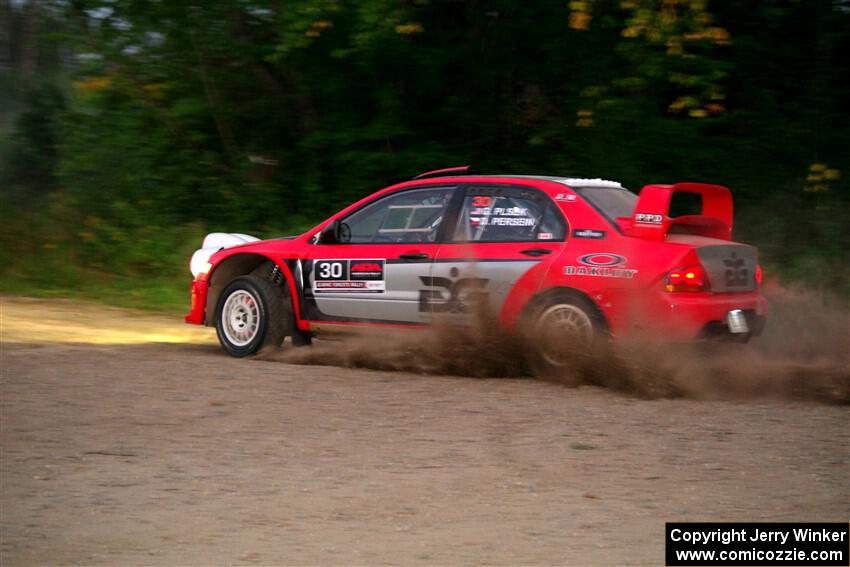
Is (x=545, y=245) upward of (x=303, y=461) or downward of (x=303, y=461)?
upward

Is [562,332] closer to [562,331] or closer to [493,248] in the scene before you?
[562,331]

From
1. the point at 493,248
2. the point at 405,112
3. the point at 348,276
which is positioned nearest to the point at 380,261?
the point at 348,276

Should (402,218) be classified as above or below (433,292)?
above

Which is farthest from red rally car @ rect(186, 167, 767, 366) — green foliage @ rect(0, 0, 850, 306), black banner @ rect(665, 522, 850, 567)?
green foliage @ rect(0, 0, 850, 306)

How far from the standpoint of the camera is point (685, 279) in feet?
26.2

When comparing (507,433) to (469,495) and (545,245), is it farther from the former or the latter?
(545,245)

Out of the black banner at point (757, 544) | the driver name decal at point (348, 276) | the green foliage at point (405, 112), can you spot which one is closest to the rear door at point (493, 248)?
the driver name decal at point (348, 276)

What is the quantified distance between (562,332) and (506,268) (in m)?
0.68

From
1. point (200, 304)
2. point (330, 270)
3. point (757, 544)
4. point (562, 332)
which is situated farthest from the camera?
point (200, 304)

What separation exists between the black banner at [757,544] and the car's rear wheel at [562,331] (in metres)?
3.38

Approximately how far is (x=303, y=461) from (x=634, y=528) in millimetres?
1977

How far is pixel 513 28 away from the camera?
15945mm

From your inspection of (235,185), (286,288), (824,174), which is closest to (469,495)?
(286,288)

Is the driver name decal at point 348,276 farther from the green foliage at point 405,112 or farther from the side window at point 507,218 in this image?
the green foliage at point 405,112
